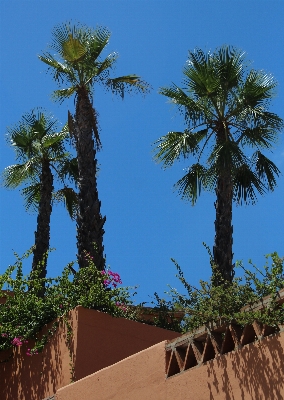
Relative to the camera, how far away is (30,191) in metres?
18.0

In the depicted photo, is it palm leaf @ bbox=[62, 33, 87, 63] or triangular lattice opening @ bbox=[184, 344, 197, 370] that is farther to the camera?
palm leaf @ bbox=[62, 33, 87, 63]

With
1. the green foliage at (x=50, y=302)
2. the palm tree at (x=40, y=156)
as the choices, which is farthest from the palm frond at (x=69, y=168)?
the green foliage at (x=50, y=302)

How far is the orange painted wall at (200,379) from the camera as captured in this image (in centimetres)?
605

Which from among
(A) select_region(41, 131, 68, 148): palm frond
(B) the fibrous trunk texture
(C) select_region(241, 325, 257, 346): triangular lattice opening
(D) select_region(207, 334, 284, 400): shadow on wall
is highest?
(A) select_region(41, 131, 68, 148): palm frond

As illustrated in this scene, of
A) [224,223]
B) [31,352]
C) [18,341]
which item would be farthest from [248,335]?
[224,223]

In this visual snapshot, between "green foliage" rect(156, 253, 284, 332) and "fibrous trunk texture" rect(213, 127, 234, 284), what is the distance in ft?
16.5

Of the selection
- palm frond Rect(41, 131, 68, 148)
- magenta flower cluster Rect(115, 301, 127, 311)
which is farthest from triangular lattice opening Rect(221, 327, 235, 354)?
palm frond Rect(41, 131, 68, 148)

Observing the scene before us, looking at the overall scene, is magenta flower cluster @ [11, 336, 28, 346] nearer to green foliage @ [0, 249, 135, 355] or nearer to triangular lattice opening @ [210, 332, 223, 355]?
green foliage @ [0, 249, 135, 355]

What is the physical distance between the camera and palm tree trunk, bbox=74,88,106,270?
11.9m

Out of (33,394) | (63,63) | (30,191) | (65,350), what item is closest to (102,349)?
(65,350)

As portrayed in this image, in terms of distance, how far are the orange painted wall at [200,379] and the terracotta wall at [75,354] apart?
2.10 feet

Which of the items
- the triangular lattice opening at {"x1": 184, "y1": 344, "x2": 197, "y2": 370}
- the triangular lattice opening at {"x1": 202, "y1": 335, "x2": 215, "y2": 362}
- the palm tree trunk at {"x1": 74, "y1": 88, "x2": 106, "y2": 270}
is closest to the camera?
the triangular lattice opening at {"x1": 202, "y1": 335, "x2": 215, "y2": 362}

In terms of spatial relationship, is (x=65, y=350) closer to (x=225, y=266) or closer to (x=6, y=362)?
(x=6, y=362)

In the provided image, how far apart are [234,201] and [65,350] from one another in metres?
5.91
